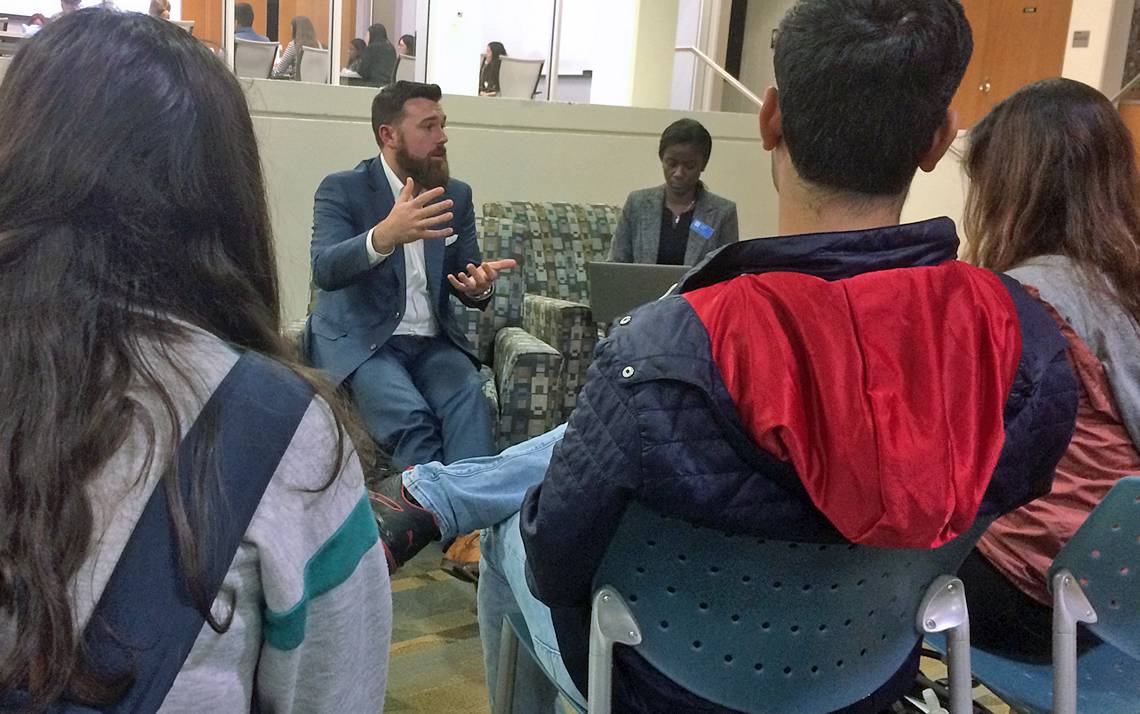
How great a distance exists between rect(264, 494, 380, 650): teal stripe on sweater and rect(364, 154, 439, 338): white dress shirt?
1994mm

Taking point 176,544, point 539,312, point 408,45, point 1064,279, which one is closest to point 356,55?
point 408,45

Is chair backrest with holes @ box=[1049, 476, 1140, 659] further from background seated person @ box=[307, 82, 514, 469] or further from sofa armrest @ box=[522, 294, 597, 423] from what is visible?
sofa armrest @ box=[522, 294, 597, 423]

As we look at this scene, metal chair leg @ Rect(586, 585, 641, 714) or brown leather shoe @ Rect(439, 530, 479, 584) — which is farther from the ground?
metal chair leg @ Rect(586, 585, 641, 714)

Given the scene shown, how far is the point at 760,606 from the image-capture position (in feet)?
3.00

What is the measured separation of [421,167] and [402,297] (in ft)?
1.33

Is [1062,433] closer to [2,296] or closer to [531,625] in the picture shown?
[531,625]

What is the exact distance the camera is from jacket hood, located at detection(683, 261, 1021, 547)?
817 mm

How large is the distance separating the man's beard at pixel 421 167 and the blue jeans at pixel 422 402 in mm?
462

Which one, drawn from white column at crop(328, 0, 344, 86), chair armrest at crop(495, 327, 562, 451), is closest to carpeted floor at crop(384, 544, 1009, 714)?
chair armrest at crop(495, 327, 562, 451)

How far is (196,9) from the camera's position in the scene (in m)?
7.93

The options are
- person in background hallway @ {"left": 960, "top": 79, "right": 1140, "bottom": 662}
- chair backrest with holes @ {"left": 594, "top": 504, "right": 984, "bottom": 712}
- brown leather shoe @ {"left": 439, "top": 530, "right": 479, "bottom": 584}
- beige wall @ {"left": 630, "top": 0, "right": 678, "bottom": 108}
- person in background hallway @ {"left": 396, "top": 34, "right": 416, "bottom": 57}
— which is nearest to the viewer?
chair backrest with holes @ {"left": 594, "top": 504, "right": 984, "bottom": 712}

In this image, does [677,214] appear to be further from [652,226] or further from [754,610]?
[754,610]

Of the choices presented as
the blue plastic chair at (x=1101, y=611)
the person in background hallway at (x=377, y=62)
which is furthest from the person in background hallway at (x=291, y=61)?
the blue plastic chair at (x=1101, y=611)

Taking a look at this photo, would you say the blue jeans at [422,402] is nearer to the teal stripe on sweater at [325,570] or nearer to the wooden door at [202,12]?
the teal stripe on sweater at [325,570]
